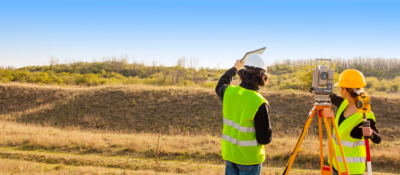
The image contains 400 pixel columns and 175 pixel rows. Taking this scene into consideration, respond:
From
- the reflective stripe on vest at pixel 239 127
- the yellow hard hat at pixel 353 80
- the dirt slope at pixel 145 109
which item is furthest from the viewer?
the dirt slope at pixel 145 109

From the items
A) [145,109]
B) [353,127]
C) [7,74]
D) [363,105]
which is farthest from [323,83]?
[7,74]

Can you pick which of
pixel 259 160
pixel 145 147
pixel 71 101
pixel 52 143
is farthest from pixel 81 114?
pixel 259 160

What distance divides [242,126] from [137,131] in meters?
13.8

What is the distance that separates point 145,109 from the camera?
17.7 meters

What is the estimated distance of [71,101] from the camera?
19344 mm

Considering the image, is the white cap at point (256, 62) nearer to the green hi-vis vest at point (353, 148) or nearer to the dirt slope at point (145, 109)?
the green hi-vis vest at point (353, 148)

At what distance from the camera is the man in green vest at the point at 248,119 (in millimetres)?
2230

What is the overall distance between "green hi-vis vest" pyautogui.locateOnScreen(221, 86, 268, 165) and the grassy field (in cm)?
344

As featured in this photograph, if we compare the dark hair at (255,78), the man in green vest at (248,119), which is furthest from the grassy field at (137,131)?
the dark hair at (255,78)

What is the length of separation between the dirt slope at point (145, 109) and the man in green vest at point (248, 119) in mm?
12170

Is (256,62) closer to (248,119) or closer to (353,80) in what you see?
(248,119)

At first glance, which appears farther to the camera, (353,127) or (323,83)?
(353,127)

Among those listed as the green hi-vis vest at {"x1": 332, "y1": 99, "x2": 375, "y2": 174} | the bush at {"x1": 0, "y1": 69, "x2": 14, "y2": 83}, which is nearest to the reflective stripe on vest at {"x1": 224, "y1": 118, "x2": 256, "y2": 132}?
the green hi-vis vest at {"x1": 332, "y1": 99, "x2": 375, "y2": 174}

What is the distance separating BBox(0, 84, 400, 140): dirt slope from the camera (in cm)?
1552
